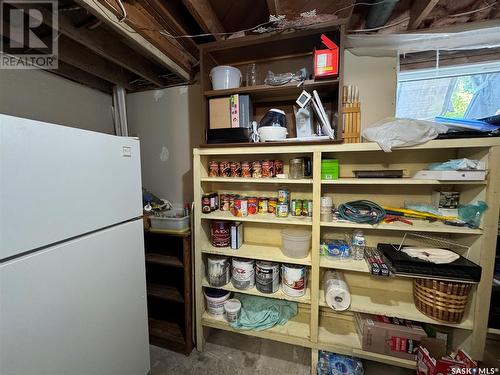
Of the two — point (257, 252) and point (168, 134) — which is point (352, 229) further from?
point (168, 134)

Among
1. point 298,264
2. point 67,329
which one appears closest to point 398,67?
point 298,264

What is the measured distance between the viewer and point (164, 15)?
3.79 ft

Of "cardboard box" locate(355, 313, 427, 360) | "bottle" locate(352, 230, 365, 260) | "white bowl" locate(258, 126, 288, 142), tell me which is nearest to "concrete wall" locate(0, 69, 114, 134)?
"white bowl" locate(258, 126, 288, 142)

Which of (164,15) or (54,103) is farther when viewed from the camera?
(54,103)

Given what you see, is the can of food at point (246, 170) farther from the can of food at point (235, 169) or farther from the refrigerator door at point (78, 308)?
the refrigerator door at point (78, 308)

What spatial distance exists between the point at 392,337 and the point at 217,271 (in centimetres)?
108

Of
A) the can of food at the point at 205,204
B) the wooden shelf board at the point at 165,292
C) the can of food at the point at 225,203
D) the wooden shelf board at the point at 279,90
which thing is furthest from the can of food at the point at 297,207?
the wooden shelf board at the point at 165,292

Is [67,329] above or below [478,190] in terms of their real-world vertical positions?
below

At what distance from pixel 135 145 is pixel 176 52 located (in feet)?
2.65

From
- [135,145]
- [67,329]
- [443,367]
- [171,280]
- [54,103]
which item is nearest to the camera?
[67,329]

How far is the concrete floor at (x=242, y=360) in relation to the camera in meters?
1.32

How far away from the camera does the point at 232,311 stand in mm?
1383

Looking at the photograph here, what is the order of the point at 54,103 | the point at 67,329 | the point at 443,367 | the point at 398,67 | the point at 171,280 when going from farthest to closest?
the point at 171,280 < the point at 54,103 < the point at 398,67 < the point at 443,367 < the point at 67,329

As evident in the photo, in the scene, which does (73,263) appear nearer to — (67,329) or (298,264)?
(67,329)
